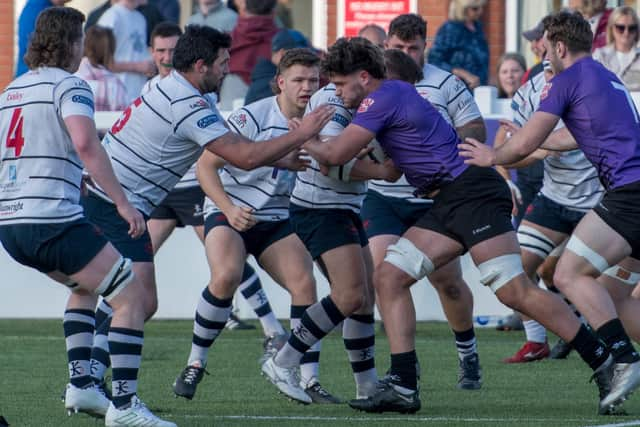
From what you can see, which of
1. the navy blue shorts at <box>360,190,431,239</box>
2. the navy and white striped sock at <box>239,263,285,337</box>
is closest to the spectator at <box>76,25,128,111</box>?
the navy and white striped sock at <box>239,263,285,337</box>

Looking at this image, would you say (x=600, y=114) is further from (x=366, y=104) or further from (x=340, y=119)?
(x=340, y=119)

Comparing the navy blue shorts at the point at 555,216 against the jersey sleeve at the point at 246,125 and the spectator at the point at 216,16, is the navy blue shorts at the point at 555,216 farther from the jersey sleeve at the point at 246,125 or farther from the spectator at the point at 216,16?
the spectator at the point at 216,16

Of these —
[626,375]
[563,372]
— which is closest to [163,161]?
[626,375]

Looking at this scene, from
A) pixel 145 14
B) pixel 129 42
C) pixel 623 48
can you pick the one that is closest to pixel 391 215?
pixel 623 48

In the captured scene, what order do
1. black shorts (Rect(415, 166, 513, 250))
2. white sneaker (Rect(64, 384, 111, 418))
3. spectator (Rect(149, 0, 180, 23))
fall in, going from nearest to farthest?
A: white sneaker (Rect(64, 384, 111, 418)) → black shorts (Rect(415, 166, 513, 250)) → spectator (Rect(149, 0, 180, 23))

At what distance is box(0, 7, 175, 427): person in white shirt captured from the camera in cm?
770

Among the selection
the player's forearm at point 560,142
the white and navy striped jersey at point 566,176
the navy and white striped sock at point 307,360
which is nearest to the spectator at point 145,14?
the white and navy striped jersey at point 566,176

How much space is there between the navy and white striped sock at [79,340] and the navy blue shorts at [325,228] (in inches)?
51.5

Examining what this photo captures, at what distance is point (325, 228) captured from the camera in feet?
29.8

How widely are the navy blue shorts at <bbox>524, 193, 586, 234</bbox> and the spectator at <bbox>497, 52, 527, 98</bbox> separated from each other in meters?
3.59

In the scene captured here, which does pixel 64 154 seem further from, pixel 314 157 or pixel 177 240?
pixel 177 240

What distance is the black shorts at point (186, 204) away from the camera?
496 inches

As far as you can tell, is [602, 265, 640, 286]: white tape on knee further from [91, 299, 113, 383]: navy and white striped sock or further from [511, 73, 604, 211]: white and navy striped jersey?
[91, 299, 113, 383]: navy and white striped sock

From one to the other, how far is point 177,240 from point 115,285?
636 cm
